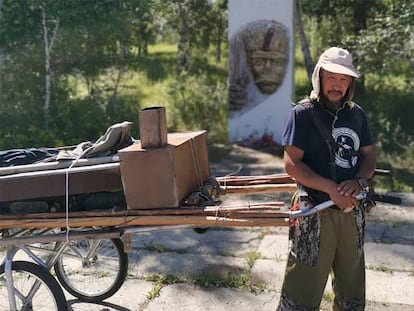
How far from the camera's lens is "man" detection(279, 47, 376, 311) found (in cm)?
279

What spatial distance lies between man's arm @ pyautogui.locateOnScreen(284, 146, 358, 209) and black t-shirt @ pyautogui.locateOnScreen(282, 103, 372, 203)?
0.04 m

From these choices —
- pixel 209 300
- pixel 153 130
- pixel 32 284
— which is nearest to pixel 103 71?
pixel 209 300

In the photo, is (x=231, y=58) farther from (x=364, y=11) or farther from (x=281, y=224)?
(x=281, y=224)

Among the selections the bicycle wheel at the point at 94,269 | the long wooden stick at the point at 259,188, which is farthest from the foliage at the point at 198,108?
the long wooden stick at the point at 259,188

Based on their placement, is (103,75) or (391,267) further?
(103,75)

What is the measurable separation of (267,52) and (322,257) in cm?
678

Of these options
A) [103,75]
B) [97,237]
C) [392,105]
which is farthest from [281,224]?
[392,105]

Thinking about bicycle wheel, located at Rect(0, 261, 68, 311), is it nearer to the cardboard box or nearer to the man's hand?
the cardboard box

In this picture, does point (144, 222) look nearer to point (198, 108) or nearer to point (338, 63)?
point (338, 63)

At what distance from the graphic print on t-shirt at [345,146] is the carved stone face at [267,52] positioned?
6495 mm

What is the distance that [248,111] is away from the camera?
9594 mm

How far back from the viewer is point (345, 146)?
286 centimetres

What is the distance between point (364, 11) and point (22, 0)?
624 cm

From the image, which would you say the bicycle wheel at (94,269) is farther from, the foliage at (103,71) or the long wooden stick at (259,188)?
the foliage at (103,71)
